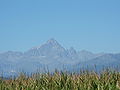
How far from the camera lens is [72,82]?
39.8 ft

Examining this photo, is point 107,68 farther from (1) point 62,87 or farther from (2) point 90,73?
(1) point 62,87

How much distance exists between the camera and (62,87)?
11.9 m

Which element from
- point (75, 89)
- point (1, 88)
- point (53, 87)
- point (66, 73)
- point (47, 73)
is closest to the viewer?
point (75, 89)

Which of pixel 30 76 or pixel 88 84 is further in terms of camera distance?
pixel 30 76

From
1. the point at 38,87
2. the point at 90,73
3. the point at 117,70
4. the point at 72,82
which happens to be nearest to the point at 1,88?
the point at 38,87

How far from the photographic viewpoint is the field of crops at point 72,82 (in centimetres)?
1121

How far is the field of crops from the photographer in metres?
11.2

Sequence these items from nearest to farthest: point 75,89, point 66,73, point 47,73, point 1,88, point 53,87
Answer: point 75,89, point 53,87, point 1,88, point 66,73, point 47,73

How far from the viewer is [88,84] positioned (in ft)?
37.7

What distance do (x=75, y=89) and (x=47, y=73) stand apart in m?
3.77

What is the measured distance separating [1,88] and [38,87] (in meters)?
1.49

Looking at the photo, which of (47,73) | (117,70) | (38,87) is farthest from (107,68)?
(38,87)

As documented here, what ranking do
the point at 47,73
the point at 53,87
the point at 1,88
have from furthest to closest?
the point at 47,73 < the point at 1,88 < the point at 53,87

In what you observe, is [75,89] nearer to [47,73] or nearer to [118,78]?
[118,78]
